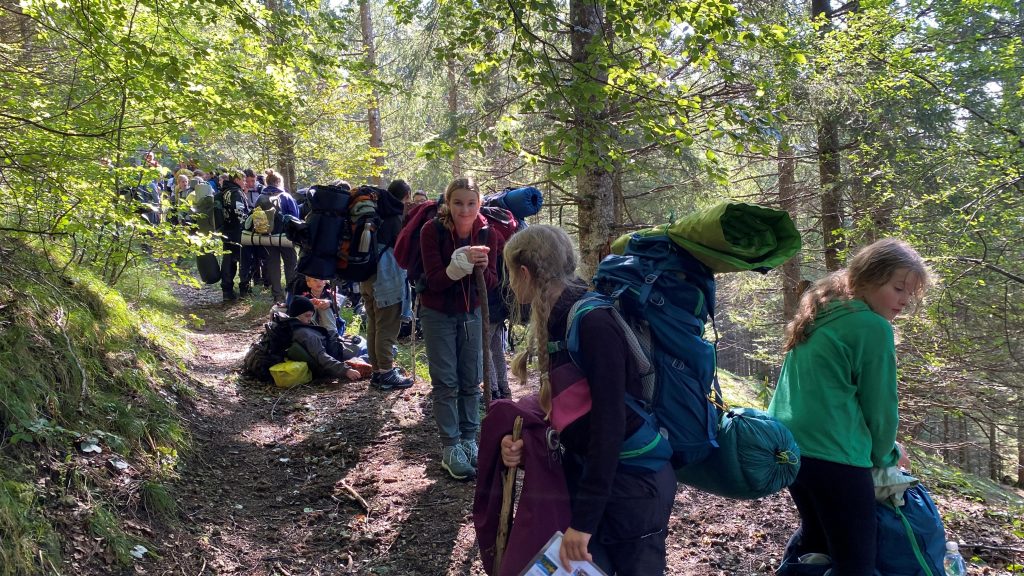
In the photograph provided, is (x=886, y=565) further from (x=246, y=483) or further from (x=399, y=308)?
(x=399, y=308)

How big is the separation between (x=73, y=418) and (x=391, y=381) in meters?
3.22

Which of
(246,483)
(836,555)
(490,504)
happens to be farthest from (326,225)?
(836,555)

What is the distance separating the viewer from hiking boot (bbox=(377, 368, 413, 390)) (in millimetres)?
6676

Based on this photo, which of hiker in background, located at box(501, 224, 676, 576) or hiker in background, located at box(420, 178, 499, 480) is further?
hiker in background, located at box(420, 178, 499, 480)

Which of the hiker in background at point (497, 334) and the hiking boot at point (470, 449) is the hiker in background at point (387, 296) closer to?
the hiker in background at point (497, 334)

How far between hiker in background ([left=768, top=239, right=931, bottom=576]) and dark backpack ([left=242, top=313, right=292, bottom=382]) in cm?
594

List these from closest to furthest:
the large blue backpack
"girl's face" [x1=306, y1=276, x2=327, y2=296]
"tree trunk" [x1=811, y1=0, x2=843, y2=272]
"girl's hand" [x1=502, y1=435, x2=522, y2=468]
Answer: the large blue backpack → "girl's hand" [x1=502, y1=435, x2=522, y2=468] → "girl's face" [x1=306, y1=276, x2=327, y2=296] → "tree trunk" [x1=811, y1=0, x2=843, y2=272]

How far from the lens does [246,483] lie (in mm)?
4543

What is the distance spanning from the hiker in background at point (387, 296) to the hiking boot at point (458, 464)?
2268 mm

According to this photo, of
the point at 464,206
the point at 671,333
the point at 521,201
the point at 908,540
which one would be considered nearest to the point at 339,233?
the point at 521,201

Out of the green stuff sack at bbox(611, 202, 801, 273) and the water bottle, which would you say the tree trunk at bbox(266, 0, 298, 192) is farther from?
the water bottle

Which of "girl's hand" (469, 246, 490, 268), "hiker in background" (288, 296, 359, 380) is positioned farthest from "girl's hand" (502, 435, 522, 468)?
"hiker in background" (288, 296, 359, 380)

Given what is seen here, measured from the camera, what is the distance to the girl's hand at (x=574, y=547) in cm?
192

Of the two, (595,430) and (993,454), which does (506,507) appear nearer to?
(595,430)
